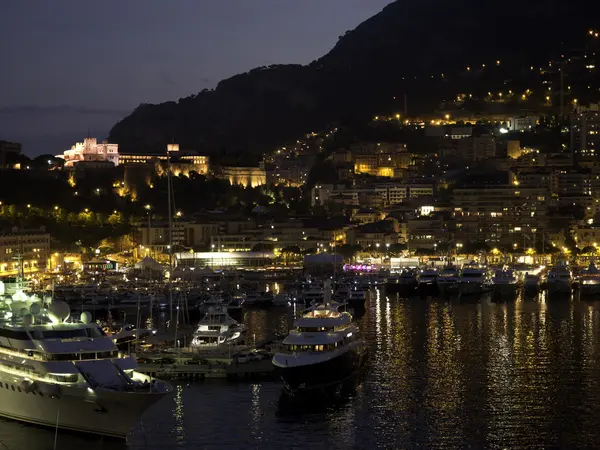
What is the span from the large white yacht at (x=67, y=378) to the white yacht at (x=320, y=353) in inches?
197

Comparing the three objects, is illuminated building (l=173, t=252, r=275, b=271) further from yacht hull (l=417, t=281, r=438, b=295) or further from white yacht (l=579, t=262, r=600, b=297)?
white yacht (l=579, t=262, r=600, b=297)

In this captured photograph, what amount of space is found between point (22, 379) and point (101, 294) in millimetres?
30040

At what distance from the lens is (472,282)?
5634cm

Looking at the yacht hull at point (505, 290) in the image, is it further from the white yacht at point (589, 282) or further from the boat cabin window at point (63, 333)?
the boat cabin window at point (63, 333)

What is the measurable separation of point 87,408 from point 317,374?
24.1ft

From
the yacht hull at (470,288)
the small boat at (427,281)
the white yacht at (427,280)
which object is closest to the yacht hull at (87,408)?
the yacht hull at (470,288)

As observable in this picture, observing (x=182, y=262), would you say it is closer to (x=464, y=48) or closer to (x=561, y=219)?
(x=561, y=219)

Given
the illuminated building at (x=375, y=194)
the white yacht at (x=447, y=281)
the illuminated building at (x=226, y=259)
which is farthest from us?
the illuminated building at (x=375, y=194)

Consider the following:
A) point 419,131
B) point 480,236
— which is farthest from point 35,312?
point 419,131

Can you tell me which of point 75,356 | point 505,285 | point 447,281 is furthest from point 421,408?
point 447,281

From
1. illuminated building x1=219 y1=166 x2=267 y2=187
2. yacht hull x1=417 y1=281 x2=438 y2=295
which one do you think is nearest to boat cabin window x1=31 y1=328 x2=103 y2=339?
yacht hull x1=417 y1=281 x2=438 y2=295

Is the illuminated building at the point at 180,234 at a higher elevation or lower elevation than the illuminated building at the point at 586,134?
lower

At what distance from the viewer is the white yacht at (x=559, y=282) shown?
57.1 meters

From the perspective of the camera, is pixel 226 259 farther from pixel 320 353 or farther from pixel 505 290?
pixel 320 353
